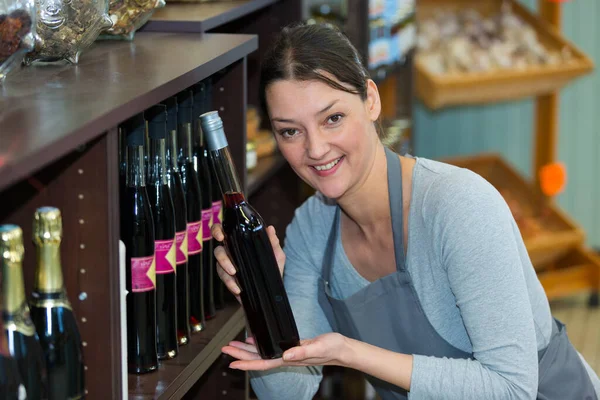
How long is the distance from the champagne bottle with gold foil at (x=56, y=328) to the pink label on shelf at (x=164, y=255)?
0.30 meters

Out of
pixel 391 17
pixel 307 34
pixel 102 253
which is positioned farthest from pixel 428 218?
pixel 391 17

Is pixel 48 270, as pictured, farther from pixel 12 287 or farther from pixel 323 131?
pixel 323 131

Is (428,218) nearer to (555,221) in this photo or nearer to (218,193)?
(218,193)

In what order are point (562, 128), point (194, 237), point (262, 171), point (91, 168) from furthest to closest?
point (562, 128) → point (262, 171) → point (194, 237) → point (91, 168)

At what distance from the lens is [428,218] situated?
1.49 metres

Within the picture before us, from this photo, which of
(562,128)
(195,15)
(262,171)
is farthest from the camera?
(562,128)

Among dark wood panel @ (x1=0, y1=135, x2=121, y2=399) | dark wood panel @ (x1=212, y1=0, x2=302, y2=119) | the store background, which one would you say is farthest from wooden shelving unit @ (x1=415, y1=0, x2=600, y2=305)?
dark wood panel @ (x1=0, y1=135, x2=121, y2=399)

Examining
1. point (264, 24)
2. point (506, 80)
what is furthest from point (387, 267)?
point (506, 80)

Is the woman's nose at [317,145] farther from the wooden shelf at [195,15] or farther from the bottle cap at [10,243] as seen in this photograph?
the bottle cap at [10,243]

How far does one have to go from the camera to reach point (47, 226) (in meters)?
0.97

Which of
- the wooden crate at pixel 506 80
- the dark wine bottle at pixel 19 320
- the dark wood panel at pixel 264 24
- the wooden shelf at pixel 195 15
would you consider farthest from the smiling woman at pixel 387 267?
the wooden crate at pixel 506 80

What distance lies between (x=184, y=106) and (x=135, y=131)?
0.19 meters

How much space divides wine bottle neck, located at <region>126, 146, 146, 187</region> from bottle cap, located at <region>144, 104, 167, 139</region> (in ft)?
0.14

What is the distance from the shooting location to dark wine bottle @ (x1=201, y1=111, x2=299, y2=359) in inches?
52.1
